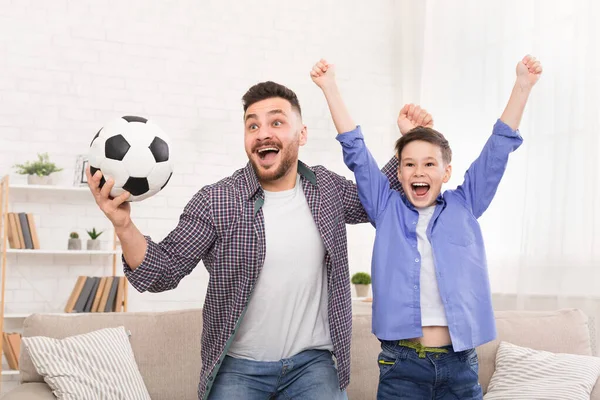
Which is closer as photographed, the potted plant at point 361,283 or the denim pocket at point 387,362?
the denim pocket at point 387,362

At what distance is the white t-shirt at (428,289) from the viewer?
1.97 m

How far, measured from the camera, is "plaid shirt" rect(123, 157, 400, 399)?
6.41ft

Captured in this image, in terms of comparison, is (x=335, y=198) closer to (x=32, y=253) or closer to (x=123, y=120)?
(x=123, y=120)

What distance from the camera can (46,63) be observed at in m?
4.93

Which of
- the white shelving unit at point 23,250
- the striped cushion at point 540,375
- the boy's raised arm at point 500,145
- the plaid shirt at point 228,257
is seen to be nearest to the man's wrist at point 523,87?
the boy's raised arm at point 500,145

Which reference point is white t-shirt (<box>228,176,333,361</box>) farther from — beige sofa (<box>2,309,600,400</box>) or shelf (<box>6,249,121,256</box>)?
shelf (<box>6,249,121,256</box>)

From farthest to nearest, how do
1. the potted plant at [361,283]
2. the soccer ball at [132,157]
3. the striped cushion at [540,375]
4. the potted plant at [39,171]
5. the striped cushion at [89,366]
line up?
1. the potted plant at [361,283]
2. the potted plant at [39,171]
3. the striped cushion at [540,375]
4. the striped cushion at [89,366]
5. the soccer ball at [132,157]

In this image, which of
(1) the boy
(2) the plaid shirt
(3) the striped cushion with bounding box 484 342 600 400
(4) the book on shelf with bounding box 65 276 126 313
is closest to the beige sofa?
(3) the striped cushion with bounding box 484 342 600 400

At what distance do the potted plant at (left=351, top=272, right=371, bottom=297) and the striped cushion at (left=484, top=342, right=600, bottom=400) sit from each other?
2.15 meters

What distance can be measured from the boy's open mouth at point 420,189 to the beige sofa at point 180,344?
1044mm

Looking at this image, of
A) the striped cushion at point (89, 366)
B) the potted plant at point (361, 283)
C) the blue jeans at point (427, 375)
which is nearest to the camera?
the blue jeans at point (427, 375)

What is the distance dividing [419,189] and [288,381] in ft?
2.21

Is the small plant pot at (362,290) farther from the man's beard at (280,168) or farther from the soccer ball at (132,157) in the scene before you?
the soccer ball at (132,157)

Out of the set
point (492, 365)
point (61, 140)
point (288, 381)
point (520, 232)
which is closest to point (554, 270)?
point (520, 232)
